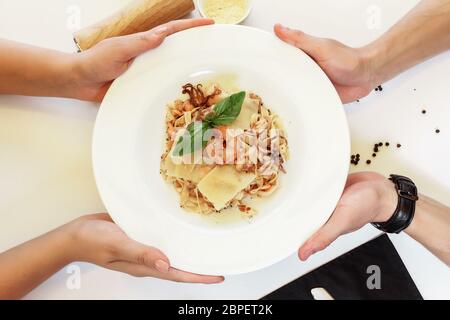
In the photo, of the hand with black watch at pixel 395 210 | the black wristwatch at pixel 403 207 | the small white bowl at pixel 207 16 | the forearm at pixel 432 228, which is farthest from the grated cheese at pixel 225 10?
the forearm at pixel 432 228

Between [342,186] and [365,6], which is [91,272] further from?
[365,6]

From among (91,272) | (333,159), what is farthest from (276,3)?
(91,272)

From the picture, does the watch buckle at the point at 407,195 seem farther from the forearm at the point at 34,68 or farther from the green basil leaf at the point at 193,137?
the forearm at the point at 34,68

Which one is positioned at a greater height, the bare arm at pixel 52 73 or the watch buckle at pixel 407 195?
the bare arm at pixel 52 73

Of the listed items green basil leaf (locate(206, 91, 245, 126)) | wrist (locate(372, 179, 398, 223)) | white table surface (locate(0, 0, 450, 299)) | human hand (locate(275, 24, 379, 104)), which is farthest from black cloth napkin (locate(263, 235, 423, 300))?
green basil leaf (locate(206, 91, 245, 126))

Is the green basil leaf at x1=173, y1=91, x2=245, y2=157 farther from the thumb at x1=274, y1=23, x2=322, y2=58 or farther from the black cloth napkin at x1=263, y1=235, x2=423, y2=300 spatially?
the black cloth napkin at x1=263, y1=235, x2=423, y2=300
